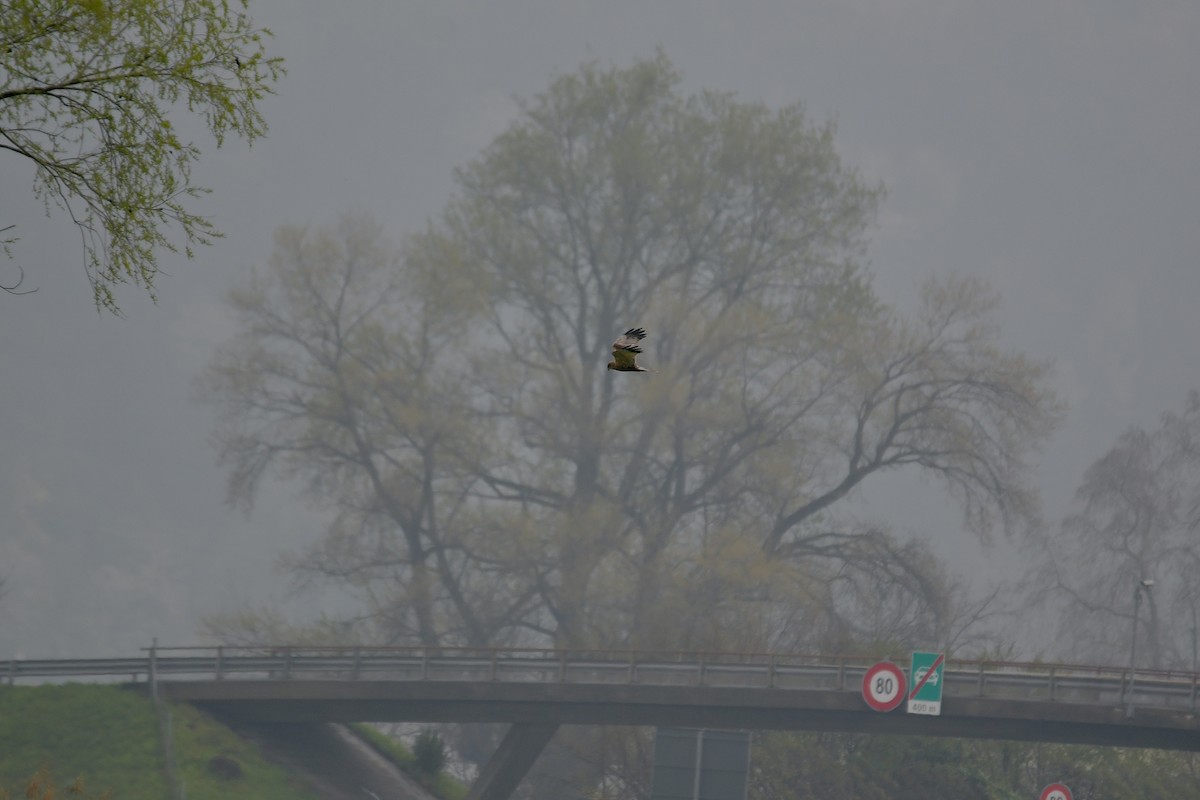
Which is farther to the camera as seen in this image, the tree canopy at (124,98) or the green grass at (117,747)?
the green grass at (117,747)

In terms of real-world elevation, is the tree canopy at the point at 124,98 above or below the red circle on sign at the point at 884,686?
below

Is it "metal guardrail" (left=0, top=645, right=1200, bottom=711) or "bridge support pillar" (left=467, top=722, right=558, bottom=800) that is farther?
"bridge support pillar" (left=467, top=722, right=558, bottom=800)

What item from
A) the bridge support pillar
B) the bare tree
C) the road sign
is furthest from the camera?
the bare tree

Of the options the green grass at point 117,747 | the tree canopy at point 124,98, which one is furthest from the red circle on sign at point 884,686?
the tree canopy at point 124,98

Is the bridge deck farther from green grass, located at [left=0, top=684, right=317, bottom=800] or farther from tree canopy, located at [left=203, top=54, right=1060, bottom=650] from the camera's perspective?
tree canopy, located at [left=203, top=54, right=1060, bottom=650]

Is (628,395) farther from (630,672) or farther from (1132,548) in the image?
(1132,548)

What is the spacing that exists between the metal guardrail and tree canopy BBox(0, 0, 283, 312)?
958 inches

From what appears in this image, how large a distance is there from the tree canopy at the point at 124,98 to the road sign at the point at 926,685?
83.5 ft

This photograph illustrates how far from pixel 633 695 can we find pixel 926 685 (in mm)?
7422

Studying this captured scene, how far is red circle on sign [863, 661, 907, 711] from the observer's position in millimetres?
37406

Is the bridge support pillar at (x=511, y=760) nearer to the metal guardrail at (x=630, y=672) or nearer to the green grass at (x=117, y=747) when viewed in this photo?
the metal guardrail at (x=630, y=672)

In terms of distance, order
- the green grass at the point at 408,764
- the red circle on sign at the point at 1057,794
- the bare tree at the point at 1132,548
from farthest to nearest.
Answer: the bare tree at the point at 1132,548, the green grass at the point at 408,764, the red circle on sign at the point at 1057,794

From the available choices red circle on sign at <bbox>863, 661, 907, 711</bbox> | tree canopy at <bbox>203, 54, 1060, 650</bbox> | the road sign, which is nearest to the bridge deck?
red circle on sign at <bbox>863, 661, 907, 711</bbox>

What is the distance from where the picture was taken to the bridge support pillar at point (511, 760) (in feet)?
135
